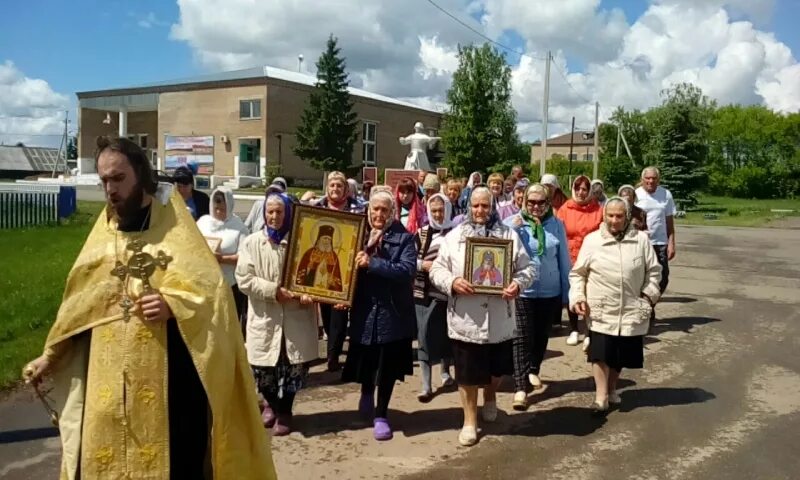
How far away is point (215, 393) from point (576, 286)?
4.03m

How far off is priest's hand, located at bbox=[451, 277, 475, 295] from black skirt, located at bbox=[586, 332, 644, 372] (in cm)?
154

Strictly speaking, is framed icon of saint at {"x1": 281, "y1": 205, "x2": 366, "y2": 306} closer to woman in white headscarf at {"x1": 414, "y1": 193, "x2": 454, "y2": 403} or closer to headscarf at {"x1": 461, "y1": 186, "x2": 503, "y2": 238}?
headscarf at {"x1": 461, "y1": 186, "x2": 503, "y2": 238}

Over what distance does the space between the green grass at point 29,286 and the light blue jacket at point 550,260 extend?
495 centimetres

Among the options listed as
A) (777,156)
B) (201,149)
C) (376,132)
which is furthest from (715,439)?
(777,156)

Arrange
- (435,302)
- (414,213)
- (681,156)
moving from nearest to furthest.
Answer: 1. (435,302)
2. (414,213)
3. (681,156)

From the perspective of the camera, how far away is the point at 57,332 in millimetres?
3008

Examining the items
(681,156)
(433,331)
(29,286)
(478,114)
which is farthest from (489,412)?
(478,114)

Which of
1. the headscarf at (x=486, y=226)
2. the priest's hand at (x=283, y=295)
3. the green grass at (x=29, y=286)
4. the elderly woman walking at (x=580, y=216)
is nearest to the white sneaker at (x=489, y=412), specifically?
the headscarf at (x=486, y=226)

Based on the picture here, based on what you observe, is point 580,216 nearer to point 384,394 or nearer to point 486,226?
point 486,226

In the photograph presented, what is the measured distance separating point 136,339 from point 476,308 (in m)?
2.99

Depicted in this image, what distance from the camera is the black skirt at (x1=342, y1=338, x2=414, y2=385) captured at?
18.5 ft

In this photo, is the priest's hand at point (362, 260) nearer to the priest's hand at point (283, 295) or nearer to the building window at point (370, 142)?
the priest's hand at point (283, 295)

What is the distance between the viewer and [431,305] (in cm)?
649

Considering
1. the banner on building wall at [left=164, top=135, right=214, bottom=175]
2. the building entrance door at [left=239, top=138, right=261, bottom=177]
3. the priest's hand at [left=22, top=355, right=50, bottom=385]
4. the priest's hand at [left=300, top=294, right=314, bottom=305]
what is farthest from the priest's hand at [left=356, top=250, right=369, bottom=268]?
the banner on building wall at [left=164, top=135, right=214, bottom=175]
